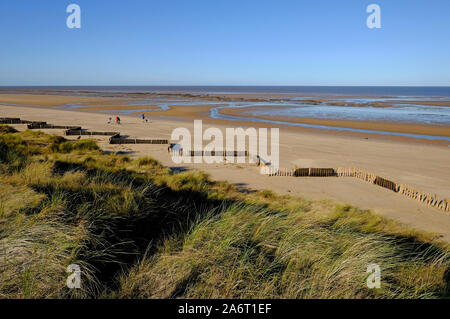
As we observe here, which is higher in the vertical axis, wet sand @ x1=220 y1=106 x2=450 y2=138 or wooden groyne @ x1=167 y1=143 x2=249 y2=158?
wet sand @ x1=220 y1=106 x2=450 y2=138

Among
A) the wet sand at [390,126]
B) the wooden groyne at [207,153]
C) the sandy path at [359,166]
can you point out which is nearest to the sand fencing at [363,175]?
the sandy path at [359,166]

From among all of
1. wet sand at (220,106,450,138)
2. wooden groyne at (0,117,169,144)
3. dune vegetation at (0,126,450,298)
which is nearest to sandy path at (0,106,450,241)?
wooden groyne at (0,117,169,144)

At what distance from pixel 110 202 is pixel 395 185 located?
40.1 feet

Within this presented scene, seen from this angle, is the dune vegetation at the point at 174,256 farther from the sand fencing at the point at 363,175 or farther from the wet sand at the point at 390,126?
the wet sand at the point at 390,126

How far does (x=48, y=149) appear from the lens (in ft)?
59.7

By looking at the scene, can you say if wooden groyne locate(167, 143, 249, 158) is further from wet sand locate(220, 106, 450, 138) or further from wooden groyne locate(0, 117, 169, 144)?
wet sand locate(220, 106, 450, 138)

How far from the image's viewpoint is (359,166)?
57.9 ft

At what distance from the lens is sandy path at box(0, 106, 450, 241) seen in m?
11.5

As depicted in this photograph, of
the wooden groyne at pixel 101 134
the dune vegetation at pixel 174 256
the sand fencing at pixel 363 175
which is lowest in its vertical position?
the sand fencing at pixel 363 175

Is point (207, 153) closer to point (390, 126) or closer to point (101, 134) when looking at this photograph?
point (101, 134)

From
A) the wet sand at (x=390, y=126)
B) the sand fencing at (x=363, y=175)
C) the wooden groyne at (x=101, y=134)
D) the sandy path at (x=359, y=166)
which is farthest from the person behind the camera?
the wet sand at (x=390, y=126)

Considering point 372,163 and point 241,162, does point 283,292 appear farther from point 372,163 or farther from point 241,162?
point 372,163

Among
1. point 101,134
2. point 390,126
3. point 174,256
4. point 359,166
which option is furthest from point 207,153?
point 390,126

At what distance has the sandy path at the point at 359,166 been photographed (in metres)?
11.5
